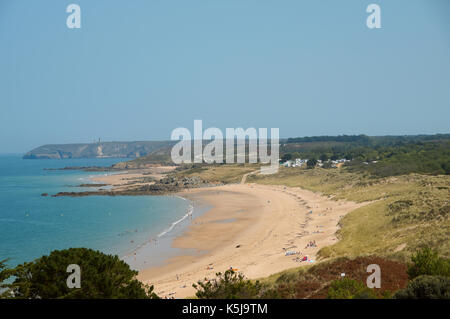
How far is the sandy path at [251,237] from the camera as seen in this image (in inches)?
949

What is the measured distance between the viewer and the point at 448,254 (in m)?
17.2

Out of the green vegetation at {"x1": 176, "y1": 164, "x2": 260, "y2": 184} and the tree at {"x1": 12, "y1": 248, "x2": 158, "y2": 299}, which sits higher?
the tree at {"x1": 12, "y1": 248, "x2": 158, "y2": 299}

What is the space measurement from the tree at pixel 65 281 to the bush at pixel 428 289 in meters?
7.91

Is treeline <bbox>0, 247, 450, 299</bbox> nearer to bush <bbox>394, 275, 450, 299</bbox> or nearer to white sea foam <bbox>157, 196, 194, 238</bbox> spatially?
bush <bbox>394, 275, 450, 299</bbox>

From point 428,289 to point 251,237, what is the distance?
24.4 meters

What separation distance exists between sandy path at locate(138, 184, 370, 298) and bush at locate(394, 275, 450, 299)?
11995 mm

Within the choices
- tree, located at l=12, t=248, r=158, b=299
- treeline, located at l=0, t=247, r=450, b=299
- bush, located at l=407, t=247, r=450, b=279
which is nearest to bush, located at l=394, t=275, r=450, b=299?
treeline, located at l=0, t=247, r=450, b=299

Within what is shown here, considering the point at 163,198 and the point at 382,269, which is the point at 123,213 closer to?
the point at 163,198

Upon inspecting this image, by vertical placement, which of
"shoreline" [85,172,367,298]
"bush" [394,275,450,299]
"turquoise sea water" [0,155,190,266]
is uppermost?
"bush" [394,275,450,299]

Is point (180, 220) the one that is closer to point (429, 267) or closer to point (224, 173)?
point (429, 267)

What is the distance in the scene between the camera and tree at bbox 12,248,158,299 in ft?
40.1

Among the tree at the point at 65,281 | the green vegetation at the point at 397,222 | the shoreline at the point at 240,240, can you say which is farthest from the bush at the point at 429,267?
the shoreline at the point at 240,240

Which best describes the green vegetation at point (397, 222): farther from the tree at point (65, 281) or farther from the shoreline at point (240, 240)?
the tree at point (65, 281)
